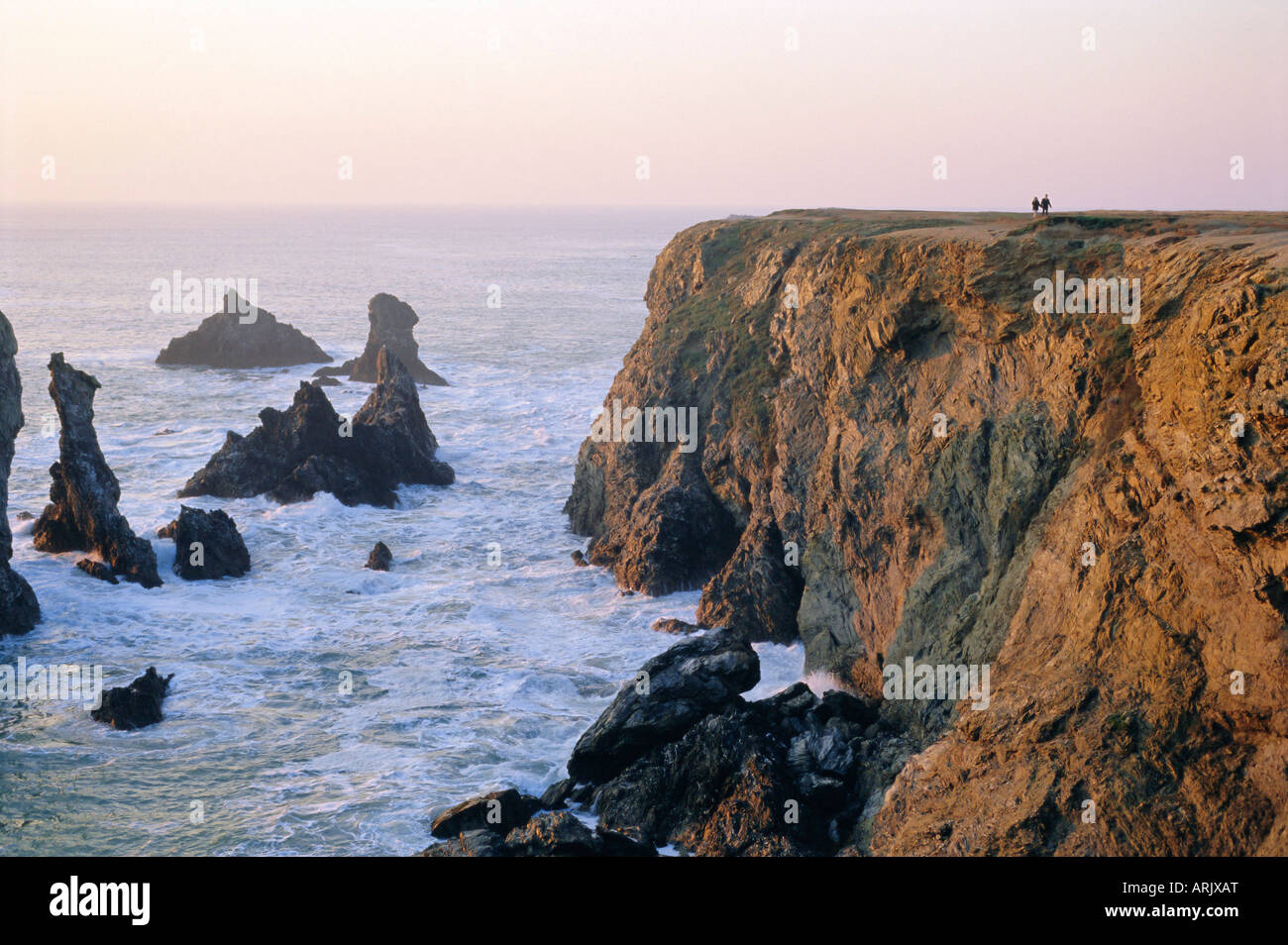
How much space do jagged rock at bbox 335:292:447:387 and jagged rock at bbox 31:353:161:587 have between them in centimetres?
3725

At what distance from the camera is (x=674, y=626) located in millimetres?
35719

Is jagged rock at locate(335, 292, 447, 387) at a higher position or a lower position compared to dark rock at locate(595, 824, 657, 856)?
higher

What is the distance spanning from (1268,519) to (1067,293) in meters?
8.10

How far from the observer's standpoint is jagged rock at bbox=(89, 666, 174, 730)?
28828mm

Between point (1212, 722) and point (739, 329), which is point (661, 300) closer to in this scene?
point (739, 329)

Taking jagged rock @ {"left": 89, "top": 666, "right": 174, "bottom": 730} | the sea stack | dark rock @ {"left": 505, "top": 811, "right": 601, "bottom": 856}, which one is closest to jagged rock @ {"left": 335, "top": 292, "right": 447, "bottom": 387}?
the sea stack

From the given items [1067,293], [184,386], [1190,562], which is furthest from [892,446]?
[184,386]

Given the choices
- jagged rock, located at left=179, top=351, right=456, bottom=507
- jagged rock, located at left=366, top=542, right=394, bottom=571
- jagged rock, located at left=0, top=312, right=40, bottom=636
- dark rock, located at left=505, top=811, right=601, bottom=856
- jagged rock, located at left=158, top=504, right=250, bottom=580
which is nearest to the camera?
dark rock, located at left=505, top=811, right=601, bottom=856

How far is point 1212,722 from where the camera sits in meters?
18.7

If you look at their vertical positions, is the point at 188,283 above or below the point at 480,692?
above

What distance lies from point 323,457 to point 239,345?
4147 cm

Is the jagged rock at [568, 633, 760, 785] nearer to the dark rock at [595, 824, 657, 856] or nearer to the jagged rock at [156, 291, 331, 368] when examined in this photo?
the dark rock at [595, 824, 657, 856]

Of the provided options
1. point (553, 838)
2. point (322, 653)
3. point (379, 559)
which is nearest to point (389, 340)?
point (379, 559)

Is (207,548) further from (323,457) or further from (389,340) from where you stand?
(389,340)
